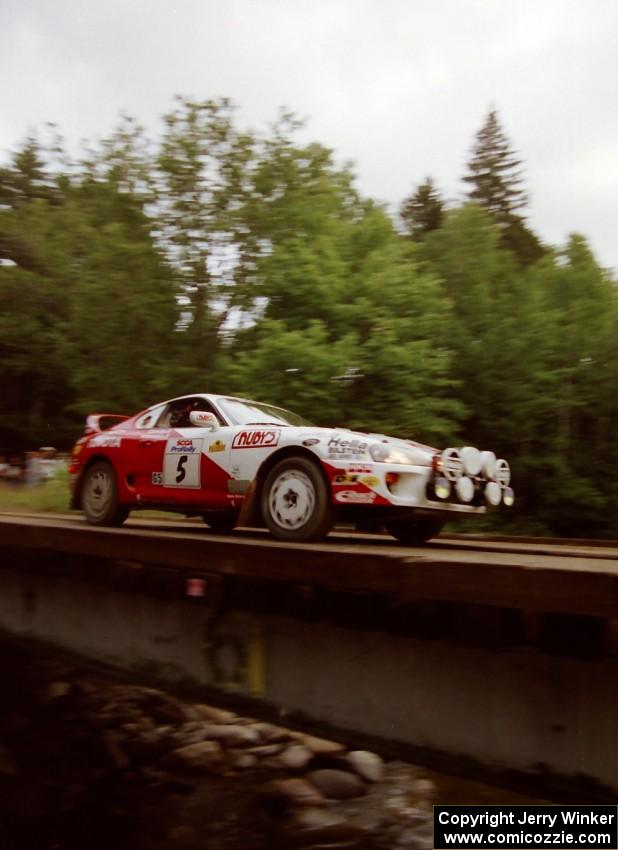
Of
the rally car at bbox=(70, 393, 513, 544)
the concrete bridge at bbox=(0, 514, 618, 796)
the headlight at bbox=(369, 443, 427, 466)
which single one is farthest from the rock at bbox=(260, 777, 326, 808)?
the headlight at bbox=(369, 443, 427, 466)

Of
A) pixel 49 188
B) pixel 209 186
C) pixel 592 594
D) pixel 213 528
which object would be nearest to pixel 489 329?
pixel 209 186

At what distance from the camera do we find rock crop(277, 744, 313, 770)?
33.3 feet

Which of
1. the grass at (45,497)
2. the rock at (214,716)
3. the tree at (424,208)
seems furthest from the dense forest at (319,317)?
the tree at (424,208)

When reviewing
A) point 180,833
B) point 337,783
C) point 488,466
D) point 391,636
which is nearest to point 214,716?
point 337,783

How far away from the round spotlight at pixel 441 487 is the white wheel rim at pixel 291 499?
944 mm

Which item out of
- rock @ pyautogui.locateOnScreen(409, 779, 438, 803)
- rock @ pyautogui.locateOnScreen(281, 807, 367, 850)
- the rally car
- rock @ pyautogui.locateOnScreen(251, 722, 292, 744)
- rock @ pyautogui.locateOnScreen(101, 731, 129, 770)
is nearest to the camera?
the rally car

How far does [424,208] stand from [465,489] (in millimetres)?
44037

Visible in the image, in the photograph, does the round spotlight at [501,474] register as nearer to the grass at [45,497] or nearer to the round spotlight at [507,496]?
the round spotlight at [507,496]

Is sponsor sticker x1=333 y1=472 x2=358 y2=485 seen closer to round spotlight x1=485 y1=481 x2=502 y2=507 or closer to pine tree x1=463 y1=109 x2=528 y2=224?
round spotlight x1=485 y1=481 x2=502 y2=507

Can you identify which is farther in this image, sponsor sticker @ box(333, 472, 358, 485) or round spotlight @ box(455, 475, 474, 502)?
round spotlight @ box(455, 475, 474, 502)

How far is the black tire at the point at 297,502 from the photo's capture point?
6672mm

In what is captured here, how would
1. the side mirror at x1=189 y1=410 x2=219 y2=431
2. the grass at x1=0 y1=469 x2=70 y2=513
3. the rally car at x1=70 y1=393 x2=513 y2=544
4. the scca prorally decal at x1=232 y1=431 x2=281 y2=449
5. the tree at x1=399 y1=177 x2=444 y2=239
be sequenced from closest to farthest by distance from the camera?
the rally car at x1=70 y1=393 x2=513 y2=544 → the scca prorally decal at x1=232 y1=431 x2=281 y2=449 → the side mirror at x1=189 y1=410 x2=219 y2=431 → the grass at x1=0 y1=469 x2=70 y2=513 → the tree at x1=399 y1=177 x2=444 y2=239

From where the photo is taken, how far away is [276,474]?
703cm

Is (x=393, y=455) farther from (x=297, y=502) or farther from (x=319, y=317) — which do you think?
(x=319, y=317)
